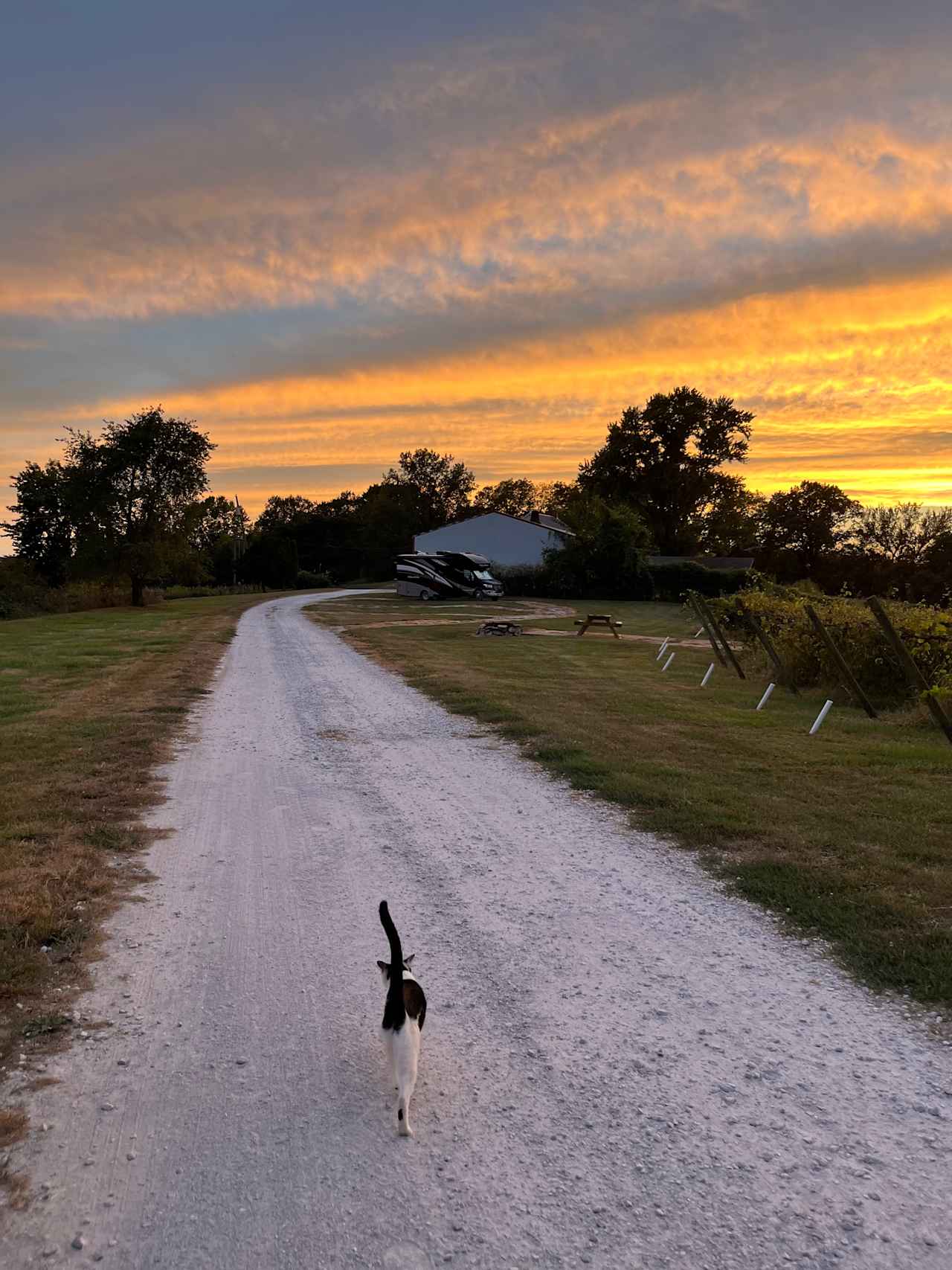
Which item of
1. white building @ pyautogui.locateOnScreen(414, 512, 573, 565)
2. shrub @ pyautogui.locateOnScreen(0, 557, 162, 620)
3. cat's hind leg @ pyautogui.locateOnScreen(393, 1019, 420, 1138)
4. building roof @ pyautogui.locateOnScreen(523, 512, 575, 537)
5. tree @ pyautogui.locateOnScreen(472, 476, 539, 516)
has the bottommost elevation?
cat's hind leg @ pyautogui.locateOnScreen(393, 1019, 420, 1138)

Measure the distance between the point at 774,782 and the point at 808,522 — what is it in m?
76.6

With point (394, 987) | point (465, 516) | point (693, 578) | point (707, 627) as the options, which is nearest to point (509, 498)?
point (465, 516)

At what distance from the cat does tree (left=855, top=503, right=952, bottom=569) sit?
72.6 metres

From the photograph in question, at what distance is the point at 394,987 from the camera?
305cm

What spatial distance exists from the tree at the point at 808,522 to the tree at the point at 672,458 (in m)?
6.99

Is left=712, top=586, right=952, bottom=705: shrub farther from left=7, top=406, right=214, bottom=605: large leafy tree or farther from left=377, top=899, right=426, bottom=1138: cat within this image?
left=7, top=406, right=214, bottom=605: large leafy tree

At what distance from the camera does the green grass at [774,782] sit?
4.52 metres

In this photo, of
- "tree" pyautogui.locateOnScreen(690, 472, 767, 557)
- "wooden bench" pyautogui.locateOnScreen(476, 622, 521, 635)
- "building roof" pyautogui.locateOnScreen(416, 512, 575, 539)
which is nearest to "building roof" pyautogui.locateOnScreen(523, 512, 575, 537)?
"building roof" pyautogui.locateOnScreen(416, 512, 575, 539)

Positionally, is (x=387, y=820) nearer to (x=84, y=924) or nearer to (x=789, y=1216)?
(x=84, y=924)

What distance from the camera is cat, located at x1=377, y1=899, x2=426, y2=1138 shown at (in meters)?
2.83

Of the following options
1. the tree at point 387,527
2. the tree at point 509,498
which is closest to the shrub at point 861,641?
the tree at point 387,527

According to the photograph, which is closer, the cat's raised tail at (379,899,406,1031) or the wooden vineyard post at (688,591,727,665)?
the cat's raised tail at (379,899,406,1031)

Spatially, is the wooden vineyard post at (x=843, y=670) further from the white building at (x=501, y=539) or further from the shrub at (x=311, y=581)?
the shrub at (x=311, y=581)

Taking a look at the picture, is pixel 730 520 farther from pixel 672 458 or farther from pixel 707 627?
pixel 707 627
